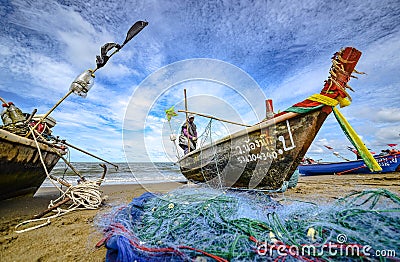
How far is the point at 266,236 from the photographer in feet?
4.80

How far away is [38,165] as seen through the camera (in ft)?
13.3

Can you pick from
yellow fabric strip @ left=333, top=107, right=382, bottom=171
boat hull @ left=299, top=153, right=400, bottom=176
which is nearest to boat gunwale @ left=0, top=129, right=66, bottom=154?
yellow fabric strip @ left=333, top=107, right=382, bottom=171

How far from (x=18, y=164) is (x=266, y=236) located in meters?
4.27

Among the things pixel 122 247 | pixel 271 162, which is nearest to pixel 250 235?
pixel 122 247

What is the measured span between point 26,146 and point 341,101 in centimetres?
585

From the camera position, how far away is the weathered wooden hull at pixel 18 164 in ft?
9.52

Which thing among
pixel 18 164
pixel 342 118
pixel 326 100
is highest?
pixel 326 100

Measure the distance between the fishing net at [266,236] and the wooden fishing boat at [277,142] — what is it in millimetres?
1745

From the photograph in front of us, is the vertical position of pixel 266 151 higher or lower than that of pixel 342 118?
lower

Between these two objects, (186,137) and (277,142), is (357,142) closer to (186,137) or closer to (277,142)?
(277,142)

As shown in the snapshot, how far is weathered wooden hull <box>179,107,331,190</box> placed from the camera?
3545mm

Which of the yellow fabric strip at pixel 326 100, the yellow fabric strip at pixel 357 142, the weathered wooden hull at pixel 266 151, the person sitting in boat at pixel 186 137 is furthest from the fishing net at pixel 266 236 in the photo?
the person sitting in boat at pixel 186 137

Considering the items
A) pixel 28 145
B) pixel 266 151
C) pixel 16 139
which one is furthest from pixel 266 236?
pixel 28 145

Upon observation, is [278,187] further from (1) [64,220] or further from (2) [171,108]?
(2) [171,108]
